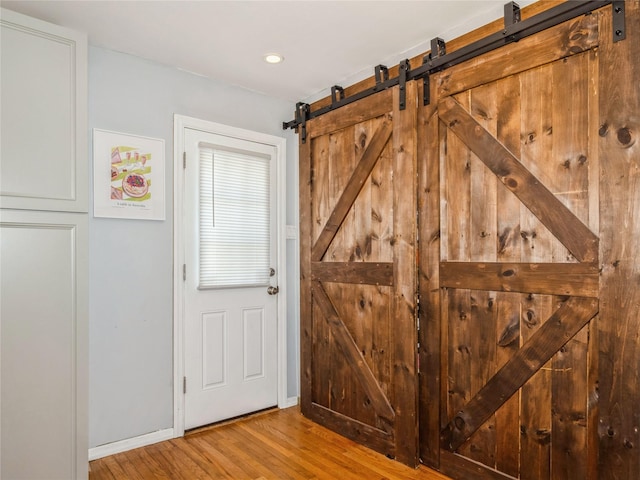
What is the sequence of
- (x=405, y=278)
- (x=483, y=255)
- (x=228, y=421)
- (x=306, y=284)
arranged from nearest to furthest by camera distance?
(x=483, y=255), (x=405, y=278), (x=228, y=421), (x=306, y=284)

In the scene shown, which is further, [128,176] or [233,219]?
[233,219]

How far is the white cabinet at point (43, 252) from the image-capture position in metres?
2.08

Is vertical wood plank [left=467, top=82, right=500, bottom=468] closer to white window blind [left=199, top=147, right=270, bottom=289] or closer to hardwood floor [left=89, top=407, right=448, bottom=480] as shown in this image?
hardwood floor [left=89, top=407, right=448, bottom=480]

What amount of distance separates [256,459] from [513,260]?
195 centimetres

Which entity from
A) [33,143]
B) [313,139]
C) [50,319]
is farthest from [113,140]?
[313,139]

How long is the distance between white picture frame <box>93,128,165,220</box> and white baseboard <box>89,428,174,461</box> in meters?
1.47

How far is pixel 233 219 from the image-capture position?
335 centimetres

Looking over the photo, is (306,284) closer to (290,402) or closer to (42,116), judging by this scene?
(290,402)

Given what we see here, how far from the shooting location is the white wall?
8.87 ft

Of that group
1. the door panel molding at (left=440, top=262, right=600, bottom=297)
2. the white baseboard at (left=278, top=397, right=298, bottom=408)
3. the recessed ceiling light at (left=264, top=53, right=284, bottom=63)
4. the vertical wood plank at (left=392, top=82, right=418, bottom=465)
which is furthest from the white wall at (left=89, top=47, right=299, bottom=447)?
the door panel molding at (left=440, top=262, right=600, bottom=297)

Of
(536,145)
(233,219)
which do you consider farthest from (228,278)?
(536,145)

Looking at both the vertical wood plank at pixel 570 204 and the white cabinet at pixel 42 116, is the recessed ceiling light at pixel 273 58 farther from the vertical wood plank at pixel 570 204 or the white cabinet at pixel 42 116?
the vertical wood plank at pixel 570 204

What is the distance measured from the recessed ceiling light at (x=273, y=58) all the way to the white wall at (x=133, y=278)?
0.59 meters

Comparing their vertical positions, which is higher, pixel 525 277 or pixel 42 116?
pixel 42 116
